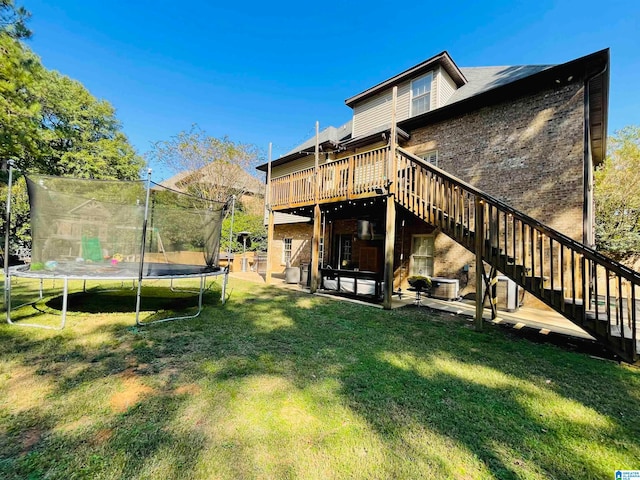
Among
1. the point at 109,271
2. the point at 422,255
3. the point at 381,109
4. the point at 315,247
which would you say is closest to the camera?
the point at 109,271

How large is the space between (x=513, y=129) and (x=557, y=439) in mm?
8344

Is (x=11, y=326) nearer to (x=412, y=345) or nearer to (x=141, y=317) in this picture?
(x=141, y=317)

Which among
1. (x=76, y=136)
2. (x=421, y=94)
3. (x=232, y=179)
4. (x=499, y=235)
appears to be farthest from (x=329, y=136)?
(x=76, y=136)

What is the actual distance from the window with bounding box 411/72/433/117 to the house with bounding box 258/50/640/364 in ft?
0.14

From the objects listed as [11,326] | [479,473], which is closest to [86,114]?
[11,326]

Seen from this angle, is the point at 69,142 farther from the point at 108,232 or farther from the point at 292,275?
the point at 108,232

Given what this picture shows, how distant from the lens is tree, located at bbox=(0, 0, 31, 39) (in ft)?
24.5

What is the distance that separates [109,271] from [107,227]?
92 centimetres

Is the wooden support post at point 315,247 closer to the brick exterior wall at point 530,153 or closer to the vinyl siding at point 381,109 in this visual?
the brick exterior wall at point 530,153

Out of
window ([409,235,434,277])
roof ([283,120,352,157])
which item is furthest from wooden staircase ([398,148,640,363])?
roof ([283,120,352,157])

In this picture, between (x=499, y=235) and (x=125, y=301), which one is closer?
(x=125, y=301)

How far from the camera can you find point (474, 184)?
28.4 ft

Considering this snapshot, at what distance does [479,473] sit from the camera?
1.83 metres

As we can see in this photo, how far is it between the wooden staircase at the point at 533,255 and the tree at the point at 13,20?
1096 cm
